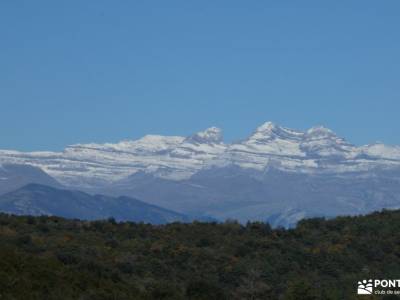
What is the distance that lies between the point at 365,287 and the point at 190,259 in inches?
352

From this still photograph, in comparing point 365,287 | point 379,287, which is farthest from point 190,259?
point 379,287

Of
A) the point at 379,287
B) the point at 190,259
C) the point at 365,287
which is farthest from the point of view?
the point at 190,259

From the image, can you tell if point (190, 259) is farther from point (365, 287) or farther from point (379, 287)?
point (379, 287)

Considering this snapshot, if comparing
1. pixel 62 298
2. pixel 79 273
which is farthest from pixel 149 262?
pixel 62 298

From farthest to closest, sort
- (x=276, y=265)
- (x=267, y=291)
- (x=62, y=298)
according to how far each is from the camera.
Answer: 1. (x=276, y=265)
2. (x=267, y=291)
3. (x=62, y=298)

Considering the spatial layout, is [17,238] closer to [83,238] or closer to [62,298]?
[83,238]

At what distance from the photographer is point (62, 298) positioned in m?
31.1

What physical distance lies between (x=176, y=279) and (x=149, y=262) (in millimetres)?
2575

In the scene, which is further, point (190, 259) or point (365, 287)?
point (190, 259)

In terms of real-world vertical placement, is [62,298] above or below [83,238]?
below

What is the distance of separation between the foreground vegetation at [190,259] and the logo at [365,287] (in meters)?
Answer: 0.46

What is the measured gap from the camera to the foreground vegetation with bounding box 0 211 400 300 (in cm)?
3419

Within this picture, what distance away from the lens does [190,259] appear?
46000 mm

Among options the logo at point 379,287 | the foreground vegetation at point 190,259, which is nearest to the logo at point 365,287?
the logo at point 379,287
